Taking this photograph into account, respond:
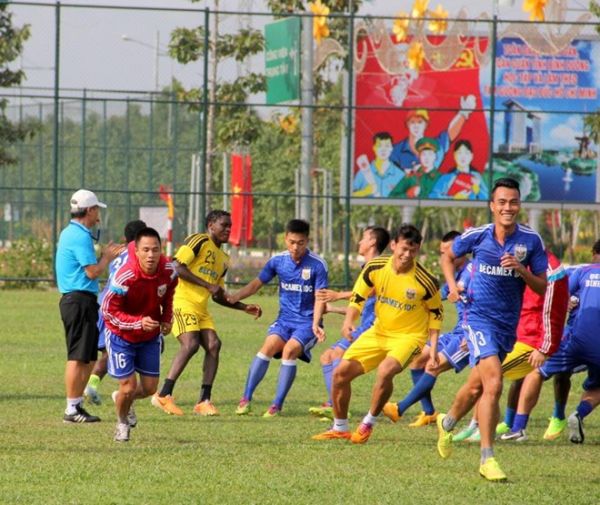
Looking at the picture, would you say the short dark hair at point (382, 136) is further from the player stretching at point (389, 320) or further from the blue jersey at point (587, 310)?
the player stretching at point (389, 320)

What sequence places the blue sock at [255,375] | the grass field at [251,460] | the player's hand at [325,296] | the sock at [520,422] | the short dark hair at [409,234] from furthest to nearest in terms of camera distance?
1. the blue sock at [255,375]
2. the player's hand at [325,296]
3. the sock at [520,422]
4. the short dark hair at [409,234]
5. the grass field at [251,460]

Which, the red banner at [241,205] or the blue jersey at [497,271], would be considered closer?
the blue jersey at [497,271]

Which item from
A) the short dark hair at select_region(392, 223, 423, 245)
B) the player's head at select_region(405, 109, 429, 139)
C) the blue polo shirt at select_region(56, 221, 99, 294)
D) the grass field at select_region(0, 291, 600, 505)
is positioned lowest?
the grass field at select_region(0, 291, 600, 505)

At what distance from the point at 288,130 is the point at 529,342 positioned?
78.1 feet

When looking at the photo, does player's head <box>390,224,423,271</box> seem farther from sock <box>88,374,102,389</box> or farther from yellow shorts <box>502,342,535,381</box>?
sock <box>88,374,102,389</box>

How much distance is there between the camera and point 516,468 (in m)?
10.2

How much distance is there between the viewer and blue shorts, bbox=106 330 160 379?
1085cm

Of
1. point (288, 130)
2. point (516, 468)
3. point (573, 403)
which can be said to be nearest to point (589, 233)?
point (288, 130)

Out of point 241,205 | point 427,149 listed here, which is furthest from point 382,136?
point 241,205

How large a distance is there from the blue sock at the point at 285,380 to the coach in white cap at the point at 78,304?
6.00 ft

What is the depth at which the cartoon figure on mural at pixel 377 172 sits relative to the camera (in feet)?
109

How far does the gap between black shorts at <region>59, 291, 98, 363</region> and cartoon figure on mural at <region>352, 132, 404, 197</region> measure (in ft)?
69.0

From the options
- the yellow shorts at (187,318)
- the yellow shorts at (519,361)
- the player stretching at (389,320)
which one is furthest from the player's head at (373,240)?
the yellow shorts at (187,318)

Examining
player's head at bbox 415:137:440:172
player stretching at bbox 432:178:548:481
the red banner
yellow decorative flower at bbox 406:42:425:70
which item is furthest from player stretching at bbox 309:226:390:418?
yellow decorative flower at bbox 406:42:425:70
